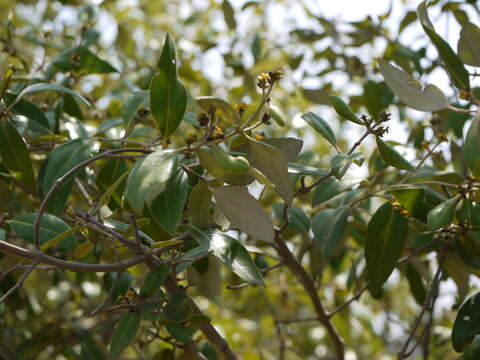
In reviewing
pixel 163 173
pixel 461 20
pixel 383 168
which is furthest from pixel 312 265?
pixel 163 173

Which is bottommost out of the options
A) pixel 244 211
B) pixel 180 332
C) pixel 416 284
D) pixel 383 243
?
pixel 416 284

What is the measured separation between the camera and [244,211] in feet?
3.36

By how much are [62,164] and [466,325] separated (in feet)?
3.05

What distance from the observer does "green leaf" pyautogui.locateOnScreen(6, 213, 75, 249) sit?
45.9 inches

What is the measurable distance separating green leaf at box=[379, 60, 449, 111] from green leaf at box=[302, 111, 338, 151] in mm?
162

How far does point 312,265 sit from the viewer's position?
1.85 m

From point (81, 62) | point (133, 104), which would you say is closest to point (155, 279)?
point (133, 104)

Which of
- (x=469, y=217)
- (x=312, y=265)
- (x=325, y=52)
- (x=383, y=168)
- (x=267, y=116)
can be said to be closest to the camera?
(x=267, y=116)

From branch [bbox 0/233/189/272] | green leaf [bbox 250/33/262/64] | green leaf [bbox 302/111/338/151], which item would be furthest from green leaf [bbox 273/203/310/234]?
green leaf [bbox 250/33/262/64]

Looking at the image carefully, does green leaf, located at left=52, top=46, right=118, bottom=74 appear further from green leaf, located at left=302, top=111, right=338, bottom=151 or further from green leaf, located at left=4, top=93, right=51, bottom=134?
green leaf, located at left=302, top=111, right=338, bottom=151

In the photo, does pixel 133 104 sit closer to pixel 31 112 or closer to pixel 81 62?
pixel 31 112

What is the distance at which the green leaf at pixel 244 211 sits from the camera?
1.00 m

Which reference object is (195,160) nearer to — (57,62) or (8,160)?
(8,160)

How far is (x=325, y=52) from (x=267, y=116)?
1.34 metres
